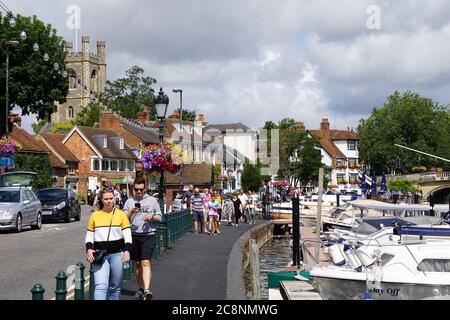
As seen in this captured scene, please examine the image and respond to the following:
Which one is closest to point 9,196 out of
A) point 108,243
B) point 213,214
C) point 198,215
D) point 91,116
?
point 198,215

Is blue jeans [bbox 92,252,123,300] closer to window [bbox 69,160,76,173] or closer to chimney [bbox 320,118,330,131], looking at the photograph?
window [bbox 69,160,76,173]

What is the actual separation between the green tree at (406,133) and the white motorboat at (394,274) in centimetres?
10209

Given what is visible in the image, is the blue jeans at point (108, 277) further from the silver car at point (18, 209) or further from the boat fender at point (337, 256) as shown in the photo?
the silver car at point (18, 209)

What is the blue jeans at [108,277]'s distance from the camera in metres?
11.6

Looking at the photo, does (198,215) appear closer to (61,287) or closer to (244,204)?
(244,204)

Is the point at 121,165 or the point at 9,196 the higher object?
the point at 121,165

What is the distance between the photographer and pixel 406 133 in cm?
12394

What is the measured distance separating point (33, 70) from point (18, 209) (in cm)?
3190

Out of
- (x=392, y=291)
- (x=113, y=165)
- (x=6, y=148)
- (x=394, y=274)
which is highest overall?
(x=113, y=165)

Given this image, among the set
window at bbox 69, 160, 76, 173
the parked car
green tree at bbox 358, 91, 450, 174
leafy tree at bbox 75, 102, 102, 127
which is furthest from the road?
green tree at bbox 358, 91, 450, 174

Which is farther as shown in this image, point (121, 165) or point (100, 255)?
point (121, 165)

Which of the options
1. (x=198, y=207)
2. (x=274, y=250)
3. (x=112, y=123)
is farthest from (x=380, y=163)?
(x=198, y=207)

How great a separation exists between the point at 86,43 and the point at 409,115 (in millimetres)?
89595
